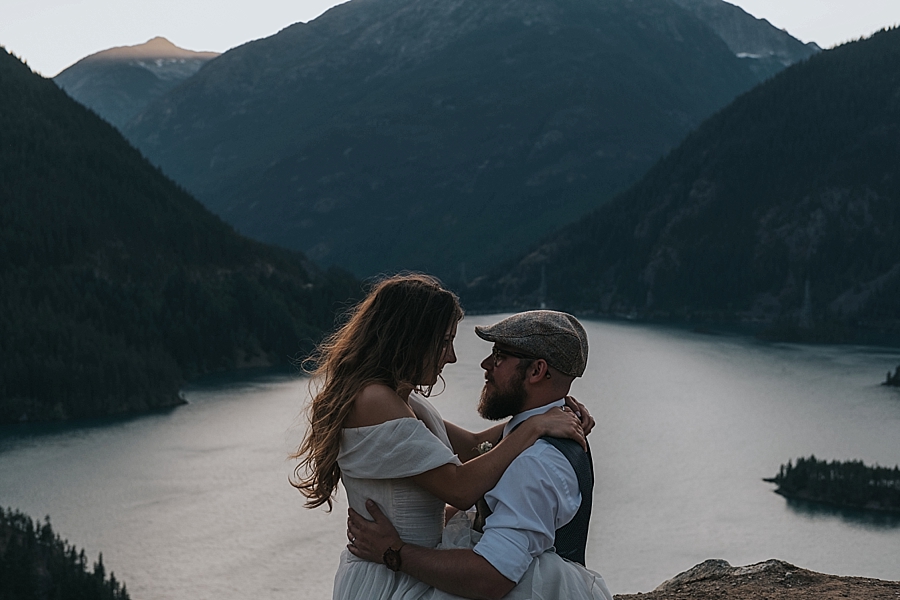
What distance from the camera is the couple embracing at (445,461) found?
5055 millimetres

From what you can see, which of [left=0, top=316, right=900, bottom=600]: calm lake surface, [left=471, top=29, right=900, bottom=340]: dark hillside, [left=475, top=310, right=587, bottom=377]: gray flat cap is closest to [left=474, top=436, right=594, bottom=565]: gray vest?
[left=475, top=310, right=587, bottom=377]: gray flat cap

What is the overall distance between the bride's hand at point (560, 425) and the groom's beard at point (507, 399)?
271mm

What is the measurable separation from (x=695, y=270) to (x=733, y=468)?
121 metres

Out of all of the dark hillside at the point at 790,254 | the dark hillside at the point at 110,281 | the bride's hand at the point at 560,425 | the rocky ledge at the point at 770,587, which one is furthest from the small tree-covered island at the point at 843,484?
the dark hillside at the point at 790,254

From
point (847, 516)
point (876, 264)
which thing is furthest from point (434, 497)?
point (876, 264)

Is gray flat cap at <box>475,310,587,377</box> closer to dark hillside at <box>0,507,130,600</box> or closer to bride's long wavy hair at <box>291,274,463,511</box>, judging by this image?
bride's long wavy hair at <box>291,274,463,511</box>

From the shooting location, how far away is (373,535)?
5383mm

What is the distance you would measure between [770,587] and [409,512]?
23.1 ft

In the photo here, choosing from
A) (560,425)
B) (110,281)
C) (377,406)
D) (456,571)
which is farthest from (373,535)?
(110,281)

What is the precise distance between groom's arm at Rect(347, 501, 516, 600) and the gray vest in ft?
1.11

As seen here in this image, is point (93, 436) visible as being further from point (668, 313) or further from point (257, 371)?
point (668, 313)

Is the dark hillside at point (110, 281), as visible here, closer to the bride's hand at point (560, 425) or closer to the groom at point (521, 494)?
the groom at point (521, 494)

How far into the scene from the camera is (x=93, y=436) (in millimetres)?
85812

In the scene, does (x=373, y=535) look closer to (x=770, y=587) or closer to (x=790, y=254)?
(x=770, y=587)
